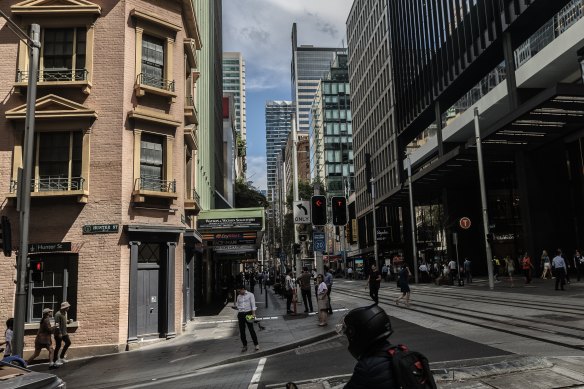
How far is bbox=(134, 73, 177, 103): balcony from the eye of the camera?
53.9 ft

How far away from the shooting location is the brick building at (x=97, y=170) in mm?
15258

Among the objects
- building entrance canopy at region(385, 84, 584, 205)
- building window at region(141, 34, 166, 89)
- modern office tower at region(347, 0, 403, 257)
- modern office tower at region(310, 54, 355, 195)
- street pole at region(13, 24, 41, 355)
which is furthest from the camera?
modern office tower at region(310, 54, 355, 195)

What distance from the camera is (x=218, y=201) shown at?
4047 centimetres

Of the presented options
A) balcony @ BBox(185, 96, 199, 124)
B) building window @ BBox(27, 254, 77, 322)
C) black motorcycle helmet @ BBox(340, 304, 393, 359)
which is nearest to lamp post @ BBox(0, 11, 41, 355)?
building window @ BBox(27, 254, 77, 322)

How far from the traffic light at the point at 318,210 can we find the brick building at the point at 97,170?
15.3 feet

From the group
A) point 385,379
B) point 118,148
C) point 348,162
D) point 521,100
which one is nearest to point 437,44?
point 521,100

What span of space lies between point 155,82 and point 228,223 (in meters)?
8.79

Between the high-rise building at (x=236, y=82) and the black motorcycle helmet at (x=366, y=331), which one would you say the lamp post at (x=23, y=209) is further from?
the high-rise building at (x=236, y=82)

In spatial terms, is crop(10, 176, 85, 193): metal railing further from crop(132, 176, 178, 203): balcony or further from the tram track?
the tram track

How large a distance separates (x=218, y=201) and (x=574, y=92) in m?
26.2

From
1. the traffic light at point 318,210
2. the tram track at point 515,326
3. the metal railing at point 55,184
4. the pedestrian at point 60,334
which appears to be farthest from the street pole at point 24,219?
the tram track at point 515,326

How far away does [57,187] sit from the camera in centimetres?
1569

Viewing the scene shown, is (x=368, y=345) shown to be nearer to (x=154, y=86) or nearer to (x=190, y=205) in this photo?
(x=154, y=86)

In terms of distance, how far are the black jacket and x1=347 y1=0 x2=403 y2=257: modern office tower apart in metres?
58.3
